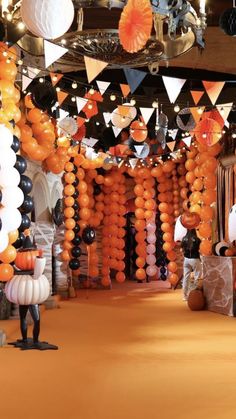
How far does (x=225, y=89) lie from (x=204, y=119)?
2291 mm

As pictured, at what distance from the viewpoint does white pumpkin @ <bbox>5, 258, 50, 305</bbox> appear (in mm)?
6051

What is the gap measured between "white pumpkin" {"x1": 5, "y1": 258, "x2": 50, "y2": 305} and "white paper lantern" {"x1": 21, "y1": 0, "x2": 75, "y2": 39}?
325 centimetres

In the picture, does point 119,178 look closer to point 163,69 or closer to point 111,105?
point 111,105

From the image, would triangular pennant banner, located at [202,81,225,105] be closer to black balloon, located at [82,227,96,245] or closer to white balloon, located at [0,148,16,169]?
white balloon, located at [0,148,16,169]

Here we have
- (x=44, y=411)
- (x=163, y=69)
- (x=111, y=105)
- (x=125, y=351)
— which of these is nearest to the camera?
(x=44, y=411)

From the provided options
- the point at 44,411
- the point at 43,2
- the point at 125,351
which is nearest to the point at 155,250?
the point at 125,351

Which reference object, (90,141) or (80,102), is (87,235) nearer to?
(90,141)

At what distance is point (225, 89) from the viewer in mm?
10906

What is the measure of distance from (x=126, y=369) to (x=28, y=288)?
146 centimetres

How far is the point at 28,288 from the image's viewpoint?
19.9ft

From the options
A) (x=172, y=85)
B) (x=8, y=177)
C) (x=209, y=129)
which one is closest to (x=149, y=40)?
(x=8, y=177)

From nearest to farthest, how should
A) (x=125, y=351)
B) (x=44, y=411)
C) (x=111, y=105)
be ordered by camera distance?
(x=44, y=411) → (x=125, y=351) → (x=111, y=105)

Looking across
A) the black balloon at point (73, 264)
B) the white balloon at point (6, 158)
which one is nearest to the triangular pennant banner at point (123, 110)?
the white balloon at point (6, 158)

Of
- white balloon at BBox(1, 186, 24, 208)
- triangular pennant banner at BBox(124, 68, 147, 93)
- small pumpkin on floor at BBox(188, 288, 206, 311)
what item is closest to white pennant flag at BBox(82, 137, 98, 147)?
small pumpkin on floor at BBox(188, 288, 206, 311)
